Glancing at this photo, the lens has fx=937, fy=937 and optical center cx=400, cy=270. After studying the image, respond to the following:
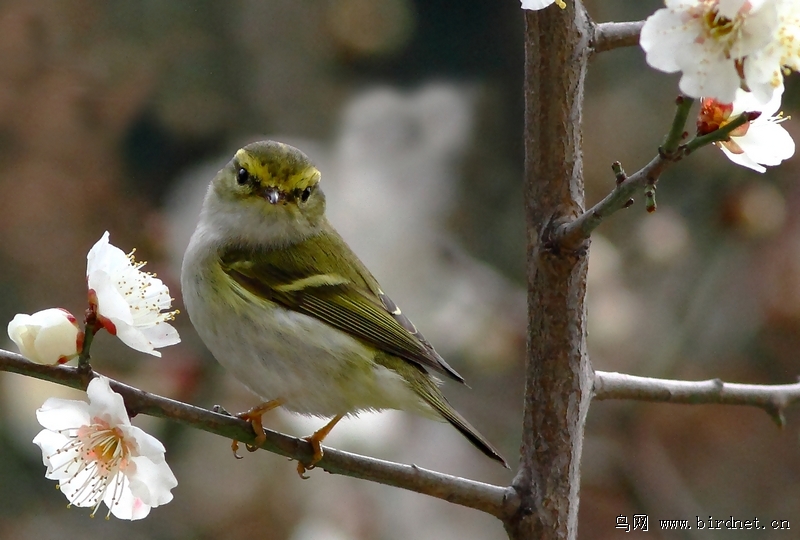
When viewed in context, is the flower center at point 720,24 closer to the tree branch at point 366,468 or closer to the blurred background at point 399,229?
the tree branch at point 366,468

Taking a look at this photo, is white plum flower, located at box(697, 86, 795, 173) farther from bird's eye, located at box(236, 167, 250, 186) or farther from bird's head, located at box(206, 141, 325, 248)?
bird's eye, located at box(236, 167, 250, 186)

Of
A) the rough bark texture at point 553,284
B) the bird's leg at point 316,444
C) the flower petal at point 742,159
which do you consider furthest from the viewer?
the bird's leg at point 316,444

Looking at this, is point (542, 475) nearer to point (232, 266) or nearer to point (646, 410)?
point (232, 266)

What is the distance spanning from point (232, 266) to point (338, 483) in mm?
1851

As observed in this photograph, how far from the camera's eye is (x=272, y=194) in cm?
224

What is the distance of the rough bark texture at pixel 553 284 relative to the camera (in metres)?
1.46

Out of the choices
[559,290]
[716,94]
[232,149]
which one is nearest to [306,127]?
[232,149]

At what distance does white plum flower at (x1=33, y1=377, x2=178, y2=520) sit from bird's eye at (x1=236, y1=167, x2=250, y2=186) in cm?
95

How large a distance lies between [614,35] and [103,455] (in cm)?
106

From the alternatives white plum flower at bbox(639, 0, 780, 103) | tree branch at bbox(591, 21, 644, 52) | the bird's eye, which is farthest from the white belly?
white plum flower at bbox(639, 0, 780, 103)

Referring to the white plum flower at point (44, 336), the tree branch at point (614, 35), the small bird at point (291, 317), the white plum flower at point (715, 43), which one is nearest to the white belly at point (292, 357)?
the small bird at point (291, 317)

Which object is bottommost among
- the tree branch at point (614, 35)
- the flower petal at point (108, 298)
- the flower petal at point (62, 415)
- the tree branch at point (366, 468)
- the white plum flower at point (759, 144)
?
the flower petal at point (62, 415)

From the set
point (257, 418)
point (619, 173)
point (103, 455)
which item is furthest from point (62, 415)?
point (619, 173)

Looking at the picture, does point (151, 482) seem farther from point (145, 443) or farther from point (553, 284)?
point (553, 284)
